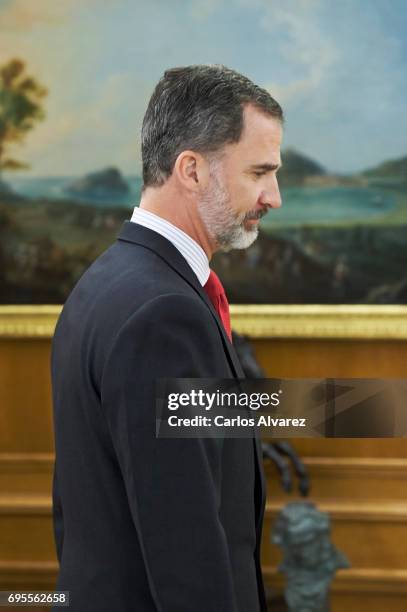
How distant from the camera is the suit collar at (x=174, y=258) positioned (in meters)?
1.38

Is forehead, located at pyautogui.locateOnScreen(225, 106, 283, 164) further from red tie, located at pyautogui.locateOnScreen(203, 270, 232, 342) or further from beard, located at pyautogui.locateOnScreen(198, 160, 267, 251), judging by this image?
red tie, located at pyautogui.locateOnScreen(203, 270, 232, 342)

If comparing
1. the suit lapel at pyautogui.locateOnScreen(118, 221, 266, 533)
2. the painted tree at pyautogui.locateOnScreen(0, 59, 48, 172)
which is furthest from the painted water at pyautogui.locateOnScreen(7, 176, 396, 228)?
the suit lapel at pyautogui.locateOnScreen(118, 221, 266, 533)

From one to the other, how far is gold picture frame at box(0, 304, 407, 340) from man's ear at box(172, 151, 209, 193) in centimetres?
279

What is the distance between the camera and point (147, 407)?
4.05ft

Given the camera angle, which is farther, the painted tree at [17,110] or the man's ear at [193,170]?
the painted tree at [17,110]

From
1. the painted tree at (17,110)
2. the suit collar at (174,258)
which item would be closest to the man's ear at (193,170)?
the suit collar at (174,258)

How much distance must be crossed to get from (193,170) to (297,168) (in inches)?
112

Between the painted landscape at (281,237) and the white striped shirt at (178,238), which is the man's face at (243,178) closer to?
the white striped shirt at (178,238)

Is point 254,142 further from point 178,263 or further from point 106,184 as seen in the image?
point 106,184

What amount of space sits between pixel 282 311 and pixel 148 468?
9.87 feet

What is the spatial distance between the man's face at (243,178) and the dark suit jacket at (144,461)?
0.34 feet

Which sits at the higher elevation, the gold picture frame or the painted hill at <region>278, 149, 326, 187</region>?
the painted hill at <region>278, 149, 326, 187</region>

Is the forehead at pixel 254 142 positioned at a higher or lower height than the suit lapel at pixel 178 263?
higher

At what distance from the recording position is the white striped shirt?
4.72 ft
